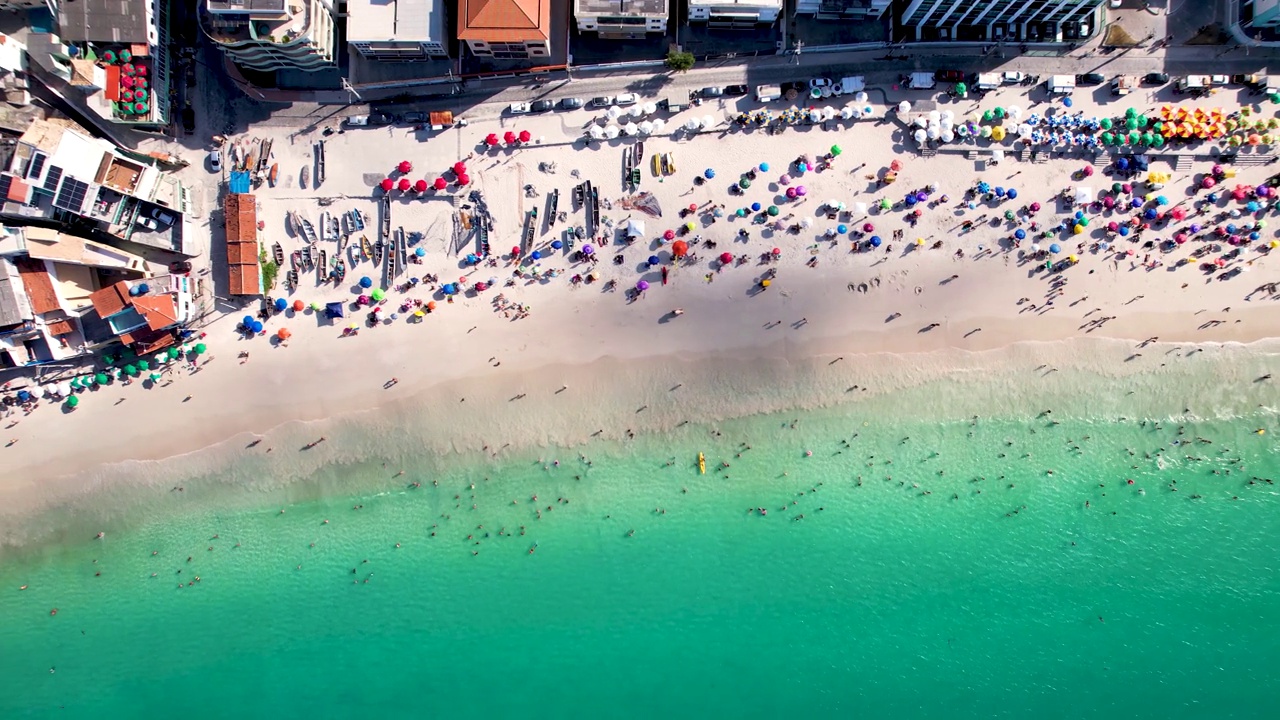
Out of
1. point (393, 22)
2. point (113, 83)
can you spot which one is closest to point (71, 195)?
point (113, 83)

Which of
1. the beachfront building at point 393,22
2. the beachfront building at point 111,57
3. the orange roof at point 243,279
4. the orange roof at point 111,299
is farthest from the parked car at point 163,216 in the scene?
the beachfront building at point 393,22

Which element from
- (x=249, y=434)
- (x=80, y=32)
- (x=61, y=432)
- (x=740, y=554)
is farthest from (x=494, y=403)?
(x=80, y=32)

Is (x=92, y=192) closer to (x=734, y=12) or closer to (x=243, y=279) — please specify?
(x=243, y=279)

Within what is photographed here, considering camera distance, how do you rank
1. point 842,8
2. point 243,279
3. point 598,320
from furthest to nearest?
point 598,320, point 243,279, point 842,8

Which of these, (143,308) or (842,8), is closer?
(143,308)

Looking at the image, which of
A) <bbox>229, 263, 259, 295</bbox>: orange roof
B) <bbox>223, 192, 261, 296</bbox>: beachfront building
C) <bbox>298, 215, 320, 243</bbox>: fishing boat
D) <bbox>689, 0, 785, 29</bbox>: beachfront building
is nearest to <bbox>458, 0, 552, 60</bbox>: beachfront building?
<bbox>689, 0, 785, 29</bbox>: beachfront building

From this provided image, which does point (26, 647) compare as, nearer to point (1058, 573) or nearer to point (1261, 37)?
point (1058, 573)
